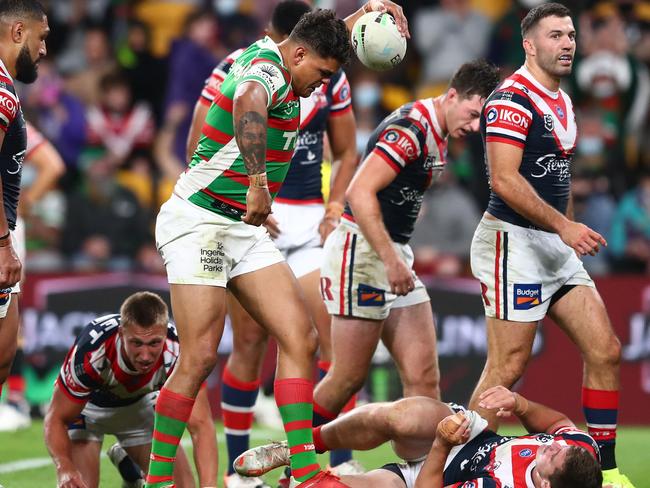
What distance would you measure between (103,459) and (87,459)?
1276mm

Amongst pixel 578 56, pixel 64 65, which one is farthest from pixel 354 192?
pixel 64 65

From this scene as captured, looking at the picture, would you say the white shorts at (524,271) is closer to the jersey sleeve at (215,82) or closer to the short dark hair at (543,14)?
the short dark hair at (543,14)

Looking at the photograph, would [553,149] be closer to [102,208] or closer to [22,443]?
[22,443]

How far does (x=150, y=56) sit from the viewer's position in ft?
50.6

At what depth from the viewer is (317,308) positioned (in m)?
8.40

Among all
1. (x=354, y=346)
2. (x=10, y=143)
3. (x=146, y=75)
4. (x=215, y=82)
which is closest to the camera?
(x=10, y=143)

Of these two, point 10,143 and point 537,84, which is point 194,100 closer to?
point 10,143

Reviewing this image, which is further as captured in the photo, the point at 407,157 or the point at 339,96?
the point at 339,96

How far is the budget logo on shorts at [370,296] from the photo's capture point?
25.5ft

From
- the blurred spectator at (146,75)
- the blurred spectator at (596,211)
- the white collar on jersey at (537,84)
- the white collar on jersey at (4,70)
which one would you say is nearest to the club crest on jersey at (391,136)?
the white collar on jersey at (537,84)

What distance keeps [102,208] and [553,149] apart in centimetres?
716

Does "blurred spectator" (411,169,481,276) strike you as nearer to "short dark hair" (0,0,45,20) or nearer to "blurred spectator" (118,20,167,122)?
"blurred spectator" (118,20,167,122)

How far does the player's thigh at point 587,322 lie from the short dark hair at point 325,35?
2.02m

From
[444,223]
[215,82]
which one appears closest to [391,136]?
[215,82]
